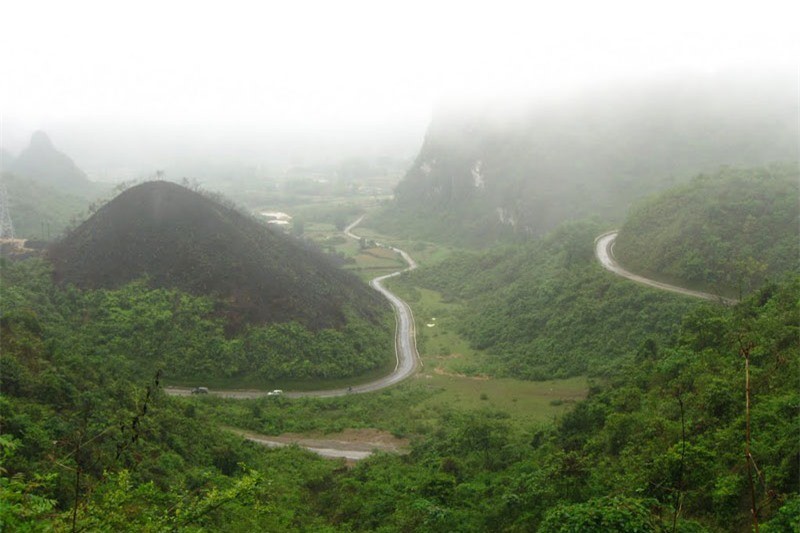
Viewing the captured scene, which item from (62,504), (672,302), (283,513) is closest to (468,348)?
(672,302)

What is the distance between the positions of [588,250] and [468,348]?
21029 mm

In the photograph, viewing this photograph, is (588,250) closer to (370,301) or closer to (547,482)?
(370,301)

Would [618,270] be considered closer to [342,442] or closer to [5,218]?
[342,442]

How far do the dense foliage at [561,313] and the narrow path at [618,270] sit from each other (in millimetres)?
1379

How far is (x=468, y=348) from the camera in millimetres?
61750

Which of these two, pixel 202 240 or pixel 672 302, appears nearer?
pixel 672 302

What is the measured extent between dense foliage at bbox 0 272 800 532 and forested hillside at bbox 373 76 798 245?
80.2 meters

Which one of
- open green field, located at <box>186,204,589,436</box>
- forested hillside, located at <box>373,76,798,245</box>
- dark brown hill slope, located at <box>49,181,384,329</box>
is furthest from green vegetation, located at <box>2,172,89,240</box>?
forested hillside, located at <box>373,76,798,245</box>

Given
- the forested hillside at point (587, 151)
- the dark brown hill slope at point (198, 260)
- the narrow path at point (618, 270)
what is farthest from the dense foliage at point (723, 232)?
the forested hillside at point (587, 151)

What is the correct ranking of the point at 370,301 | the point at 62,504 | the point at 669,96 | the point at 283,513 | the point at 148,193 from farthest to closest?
the point at 669,96 → the point at 370,301 → the point at 148,193 → the point at 283,513 → the point at 62,504

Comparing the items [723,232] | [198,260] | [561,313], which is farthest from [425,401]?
[723,232]

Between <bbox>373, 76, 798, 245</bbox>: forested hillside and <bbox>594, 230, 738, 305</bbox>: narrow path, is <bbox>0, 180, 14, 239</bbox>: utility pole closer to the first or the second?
<bbox>373, 76, 798, 245</bbox>: forested hillside

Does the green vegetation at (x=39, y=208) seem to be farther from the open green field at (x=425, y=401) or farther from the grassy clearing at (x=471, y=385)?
the open green field at (x=425, y=401)

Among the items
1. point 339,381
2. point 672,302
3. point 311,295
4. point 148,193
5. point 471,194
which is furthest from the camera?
point 471,194
